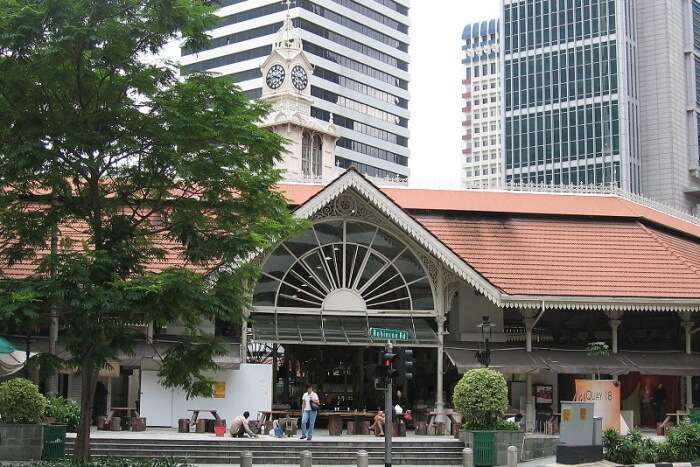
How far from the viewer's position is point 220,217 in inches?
830

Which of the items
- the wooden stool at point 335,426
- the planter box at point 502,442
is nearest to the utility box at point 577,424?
the planter box at point 502,442

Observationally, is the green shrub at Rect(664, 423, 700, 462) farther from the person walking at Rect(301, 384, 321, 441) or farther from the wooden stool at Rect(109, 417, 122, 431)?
the wooden stool at Rect(109, 417, 122, 431)

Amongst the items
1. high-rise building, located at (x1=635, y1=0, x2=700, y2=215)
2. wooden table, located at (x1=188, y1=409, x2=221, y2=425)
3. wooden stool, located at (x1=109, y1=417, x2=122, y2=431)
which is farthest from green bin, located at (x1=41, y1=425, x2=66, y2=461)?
high-rise building, located at (x1=635, y1=0, x2=700, y2=215)

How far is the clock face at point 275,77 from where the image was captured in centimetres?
7488

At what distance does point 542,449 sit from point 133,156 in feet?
51.4

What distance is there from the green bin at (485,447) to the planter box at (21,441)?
11398 mm

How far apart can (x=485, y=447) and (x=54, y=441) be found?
1139 cm

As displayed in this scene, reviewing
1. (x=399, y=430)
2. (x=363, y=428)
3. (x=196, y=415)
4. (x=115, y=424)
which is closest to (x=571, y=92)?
(x=363, y=428)

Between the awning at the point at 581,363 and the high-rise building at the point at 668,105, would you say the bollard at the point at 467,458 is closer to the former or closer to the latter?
the awning at the point at 581,363

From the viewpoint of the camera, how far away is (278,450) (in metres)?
29.4

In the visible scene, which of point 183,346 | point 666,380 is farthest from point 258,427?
point 666,380

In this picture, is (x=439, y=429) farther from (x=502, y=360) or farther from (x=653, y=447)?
(x=653, y=447)

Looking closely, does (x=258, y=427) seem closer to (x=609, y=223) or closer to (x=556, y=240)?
(x=556, y=240)

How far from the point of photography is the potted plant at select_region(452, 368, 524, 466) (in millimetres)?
28484
